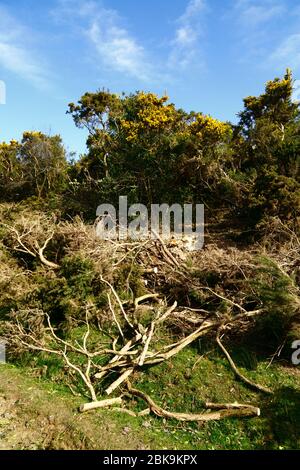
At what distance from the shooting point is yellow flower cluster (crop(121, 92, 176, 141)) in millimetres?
14663

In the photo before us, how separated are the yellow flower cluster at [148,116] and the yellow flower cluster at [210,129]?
144 cm

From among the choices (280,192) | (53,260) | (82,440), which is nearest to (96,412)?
(82,440)

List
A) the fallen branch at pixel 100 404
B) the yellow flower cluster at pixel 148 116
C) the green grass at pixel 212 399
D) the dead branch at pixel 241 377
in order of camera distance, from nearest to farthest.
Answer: the green grass at pixel 212 399
the fallen branch at pixel 100 404
the dead branch at pixel 241 377
the yellow flower cluster at pixel 148 116

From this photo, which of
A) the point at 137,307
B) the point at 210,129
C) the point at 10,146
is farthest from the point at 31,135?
the point at 137,307

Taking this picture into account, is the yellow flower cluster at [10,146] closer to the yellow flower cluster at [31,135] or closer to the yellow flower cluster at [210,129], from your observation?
the yellow flower cluster at [31,135]

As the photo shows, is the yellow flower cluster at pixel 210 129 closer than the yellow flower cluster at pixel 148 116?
Yes

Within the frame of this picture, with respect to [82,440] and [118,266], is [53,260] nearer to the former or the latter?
[118,266]

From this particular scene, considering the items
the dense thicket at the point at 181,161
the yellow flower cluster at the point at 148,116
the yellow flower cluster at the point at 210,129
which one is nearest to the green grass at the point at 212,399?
the dense thicket at the point at 181,161

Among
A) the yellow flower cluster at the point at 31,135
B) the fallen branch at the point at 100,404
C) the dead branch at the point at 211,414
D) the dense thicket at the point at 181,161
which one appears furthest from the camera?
the yellow flower cluster at the point at 31,135

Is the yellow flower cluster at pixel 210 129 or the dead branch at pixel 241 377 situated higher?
the yellow flower cluster at pixel 210 129

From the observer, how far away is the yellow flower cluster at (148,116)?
14.7m

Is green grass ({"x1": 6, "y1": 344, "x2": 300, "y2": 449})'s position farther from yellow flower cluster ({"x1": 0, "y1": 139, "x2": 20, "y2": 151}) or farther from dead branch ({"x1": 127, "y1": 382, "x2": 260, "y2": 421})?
yellow flower cluster ({"x1": 0, "y1": 139, "x2": 20, "y2": 151})
